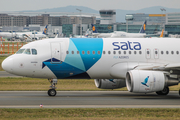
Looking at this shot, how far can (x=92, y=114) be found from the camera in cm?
1647

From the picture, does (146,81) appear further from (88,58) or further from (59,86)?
(59,86)

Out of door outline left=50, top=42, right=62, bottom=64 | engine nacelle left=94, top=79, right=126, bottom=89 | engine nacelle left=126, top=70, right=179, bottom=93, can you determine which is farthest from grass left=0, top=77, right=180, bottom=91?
engine nacelle left=126, top=70, right=179, bottom=93

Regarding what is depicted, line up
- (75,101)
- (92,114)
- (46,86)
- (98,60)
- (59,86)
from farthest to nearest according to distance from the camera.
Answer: (46,86), (59,86), (98,60), (75,101), (92,114)

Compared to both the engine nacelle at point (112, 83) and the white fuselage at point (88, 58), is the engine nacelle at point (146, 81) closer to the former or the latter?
the white fuselage at point (88, 58)

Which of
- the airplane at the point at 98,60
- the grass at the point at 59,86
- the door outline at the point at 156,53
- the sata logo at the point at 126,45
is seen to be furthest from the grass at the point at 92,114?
the grass at the point at 59,86

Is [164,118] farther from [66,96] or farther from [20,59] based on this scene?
[20,59]

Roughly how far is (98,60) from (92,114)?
7326 mm

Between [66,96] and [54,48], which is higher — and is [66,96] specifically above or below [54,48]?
below

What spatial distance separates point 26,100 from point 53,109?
4330 mm

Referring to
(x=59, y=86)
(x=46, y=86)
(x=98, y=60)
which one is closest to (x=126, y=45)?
(x=98, y=60)

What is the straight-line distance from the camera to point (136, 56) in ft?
77.9

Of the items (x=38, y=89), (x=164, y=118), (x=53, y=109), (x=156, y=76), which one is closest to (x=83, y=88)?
(x=38, y=89)

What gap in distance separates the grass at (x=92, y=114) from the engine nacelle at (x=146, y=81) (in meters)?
3.78

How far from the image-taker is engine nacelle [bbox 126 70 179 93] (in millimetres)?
21531
